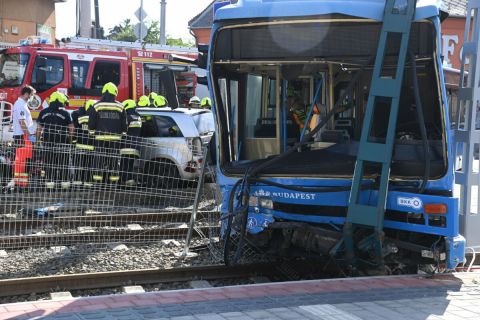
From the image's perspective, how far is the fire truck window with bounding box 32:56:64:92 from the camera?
53.0 feet

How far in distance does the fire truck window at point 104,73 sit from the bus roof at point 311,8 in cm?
1068

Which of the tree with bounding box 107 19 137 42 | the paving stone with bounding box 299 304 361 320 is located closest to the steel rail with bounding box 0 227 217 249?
the paving stone with bounding box 299 304 361 320

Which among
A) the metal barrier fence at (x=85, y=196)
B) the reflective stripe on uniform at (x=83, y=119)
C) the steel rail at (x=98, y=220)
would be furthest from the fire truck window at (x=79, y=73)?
the steel rail at (x=98, y=220)

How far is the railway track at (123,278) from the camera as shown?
6766 millimetres

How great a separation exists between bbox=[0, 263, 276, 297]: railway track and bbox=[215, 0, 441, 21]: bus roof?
2.91 metres

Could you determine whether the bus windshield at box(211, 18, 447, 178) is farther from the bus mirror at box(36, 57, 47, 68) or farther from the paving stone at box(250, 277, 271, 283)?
Result: the bus mirror at box(36, 57, 47, 68)

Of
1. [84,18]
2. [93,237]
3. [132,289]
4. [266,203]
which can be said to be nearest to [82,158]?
[93,237]

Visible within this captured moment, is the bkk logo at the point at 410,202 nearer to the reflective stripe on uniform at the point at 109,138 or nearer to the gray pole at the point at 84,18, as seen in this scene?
the reflective stripe on uniform at the point at 109,138

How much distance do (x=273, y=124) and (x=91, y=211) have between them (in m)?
3.57

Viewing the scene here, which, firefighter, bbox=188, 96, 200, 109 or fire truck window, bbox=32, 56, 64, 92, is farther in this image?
firefighter, bbox=188, 96, 200, 109

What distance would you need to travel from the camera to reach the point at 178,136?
13.1 meters

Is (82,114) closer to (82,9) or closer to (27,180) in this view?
(27,180)

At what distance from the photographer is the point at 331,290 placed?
6.33 m

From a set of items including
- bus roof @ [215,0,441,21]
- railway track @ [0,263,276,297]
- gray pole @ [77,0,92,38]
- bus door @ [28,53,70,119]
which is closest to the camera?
bus roof @ [215,0,441,21]
